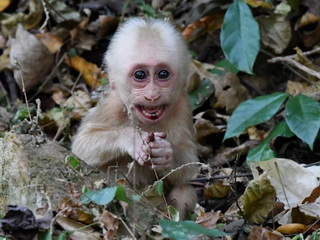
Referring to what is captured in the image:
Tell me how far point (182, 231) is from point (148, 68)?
2.07m

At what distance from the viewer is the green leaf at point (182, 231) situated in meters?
3.77

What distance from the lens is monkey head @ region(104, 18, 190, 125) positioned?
18.1ft

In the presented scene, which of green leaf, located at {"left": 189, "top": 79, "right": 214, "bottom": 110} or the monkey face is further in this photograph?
green leaf, located at {"left": 189, "top": 79, "right": 214, "bottom": 110}

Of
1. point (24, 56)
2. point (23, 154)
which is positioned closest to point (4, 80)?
point (24, 56)

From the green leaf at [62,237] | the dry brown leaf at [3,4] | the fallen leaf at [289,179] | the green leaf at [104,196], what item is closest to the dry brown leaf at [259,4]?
the fallen leaf at [289,179]

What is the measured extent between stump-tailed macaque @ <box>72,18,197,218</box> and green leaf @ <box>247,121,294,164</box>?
2.32 ft

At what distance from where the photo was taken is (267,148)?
6.45 metres

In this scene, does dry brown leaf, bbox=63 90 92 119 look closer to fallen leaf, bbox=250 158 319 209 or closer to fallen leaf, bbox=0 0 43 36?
fallen leaf, bbox=0 0 43 36

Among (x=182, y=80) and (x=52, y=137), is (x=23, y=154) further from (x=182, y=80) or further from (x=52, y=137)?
(x=52, y=137)

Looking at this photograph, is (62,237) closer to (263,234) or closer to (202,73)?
(263,234)

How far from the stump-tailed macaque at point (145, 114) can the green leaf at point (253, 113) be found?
395 mm

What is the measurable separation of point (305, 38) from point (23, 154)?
4.61 meters

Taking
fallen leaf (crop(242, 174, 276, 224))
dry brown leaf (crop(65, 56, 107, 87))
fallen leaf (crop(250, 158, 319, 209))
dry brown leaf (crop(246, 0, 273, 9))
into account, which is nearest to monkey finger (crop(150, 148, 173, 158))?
fallen leaf (crop(250, 158, 319, 209))

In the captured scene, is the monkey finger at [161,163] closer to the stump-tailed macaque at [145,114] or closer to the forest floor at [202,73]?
the stump-tailed macaque at [145,114]
